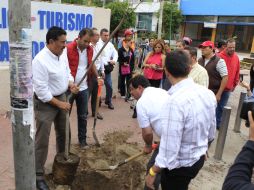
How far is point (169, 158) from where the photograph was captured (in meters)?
2.47

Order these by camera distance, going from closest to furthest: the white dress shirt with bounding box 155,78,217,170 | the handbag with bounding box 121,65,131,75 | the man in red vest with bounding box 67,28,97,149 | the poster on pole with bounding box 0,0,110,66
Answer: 1. the white dress shirt with bounding box 155,78,217,170
2. the man in red vest with bounding box 67,28,97,149
3. the poster on pole with bounding box 0,0,110,66
4. the handbag with bounding box 121,65,131,75

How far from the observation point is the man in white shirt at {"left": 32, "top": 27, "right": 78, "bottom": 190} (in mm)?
3596

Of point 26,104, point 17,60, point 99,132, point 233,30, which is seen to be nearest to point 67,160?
point 26,104

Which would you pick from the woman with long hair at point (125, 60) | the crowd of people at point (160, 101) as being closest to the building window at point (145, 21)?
the woman with long hair at point (125, 60)

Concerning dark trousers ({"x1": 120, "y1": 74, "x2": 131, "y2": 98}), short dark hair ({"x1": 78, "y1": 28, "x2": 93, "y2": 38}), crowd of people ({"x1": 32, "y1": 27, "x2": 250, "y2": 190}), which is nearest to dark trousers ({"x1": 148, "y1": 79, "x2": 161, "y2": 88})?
crowd of people ({"x1": 32, "y1": 27, "x2": 250, "y2": 190})

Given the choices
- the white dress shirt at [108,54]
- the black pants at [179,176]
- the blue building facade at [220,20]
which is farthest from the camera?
the blue building facade at [220,20]

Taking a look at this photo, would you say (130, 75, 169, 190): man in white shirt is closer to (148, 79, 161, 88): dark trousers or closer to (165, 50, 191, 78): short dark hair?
(165, 50, 191, 78): short dark hair

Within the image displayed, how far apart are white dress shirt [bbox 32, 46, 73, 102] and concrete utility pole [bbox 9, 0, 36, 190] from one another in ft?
2.87

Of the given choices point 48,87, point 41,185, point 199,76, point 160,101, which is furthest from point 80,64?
point 160,101

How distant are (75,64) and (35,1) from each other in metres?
2.02

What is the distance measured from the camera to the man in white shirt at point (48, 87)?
3596mm

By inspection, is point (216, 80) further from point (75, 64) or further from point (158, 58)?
A: point (75, 64)

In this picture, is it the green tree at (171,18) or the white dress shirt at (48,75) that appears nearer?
the white dress shirt at (48,75)

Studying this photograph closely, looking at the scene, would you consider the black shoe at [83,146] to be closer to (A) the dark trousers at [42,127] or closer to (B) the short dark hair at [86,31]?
(A) the dark trousers at [42,127]
